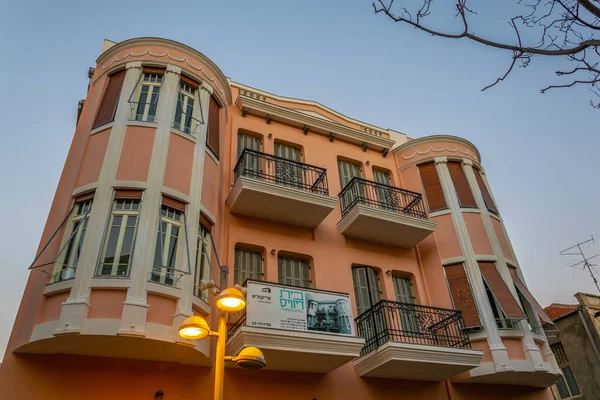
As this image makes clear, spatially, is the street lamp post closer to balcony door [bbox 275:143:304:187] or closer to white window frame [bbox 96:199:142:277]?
white window frame [bbox 96:199:142:277]

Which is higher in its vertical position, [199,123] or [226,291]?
[199,123]

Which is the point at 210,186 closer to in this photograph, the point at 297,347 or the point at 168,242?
the point at 168,242

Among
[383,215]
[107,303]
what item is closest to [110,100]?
[107,303]

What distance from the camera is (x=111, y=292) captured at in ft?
25.6

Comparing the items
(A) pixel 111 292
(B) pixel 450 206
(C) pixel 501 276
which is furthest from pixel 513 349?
(A) pixel 111 292

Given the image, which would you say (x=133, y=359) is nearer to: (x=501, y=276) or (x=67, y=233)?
(x=67, y=233)

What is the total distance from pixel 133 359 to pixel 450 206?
33.2 feet

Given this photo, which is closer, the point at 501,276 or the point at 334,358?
the point at 334,358

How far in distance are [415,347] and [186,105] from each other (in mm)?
8064

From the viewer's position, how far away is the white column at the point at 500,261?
11250 millimetres

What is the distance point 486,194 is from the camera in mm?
15008

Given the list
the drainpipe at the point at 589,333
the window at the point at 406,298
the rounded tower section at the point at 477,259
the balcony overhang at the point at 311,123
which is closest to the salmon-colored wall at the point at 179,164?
the balcony overhang at the point at 311,123

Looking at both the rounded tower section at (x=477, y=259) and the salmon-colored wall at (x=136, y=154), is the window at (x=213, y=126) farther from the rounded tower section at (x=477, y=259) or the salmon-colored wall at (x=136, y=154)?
the rounded tower section at (x=477, y=259)

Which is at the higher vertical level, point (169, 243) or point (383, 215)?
point (383, 215)
